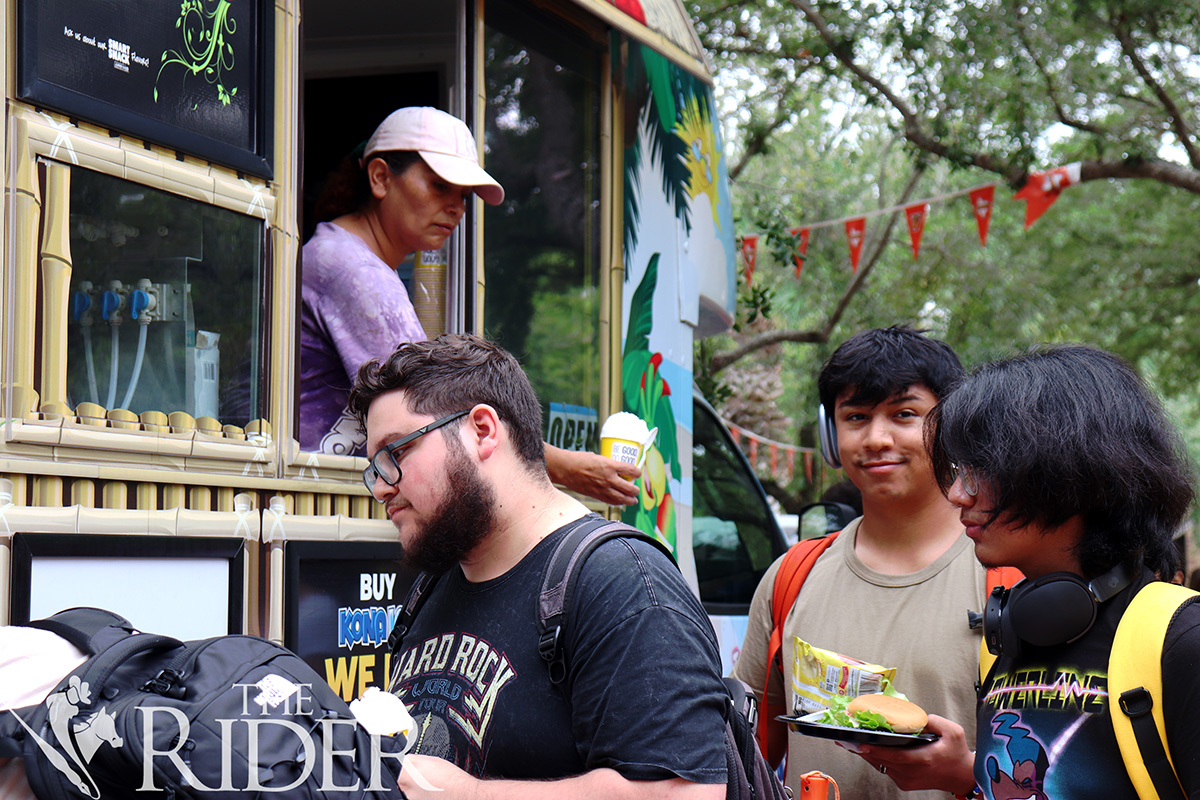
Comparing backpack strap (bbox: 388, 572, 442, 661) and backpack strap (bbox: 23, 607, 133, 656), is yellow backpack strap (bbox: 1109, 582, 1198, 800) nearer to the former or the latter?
backpack strap (bbox: 388, 572, 442, 661)

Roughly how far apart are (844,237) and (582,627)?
57.8ft

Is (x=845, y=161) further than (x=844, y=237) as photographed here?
Yes

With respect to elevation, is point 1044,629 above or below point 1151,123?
below

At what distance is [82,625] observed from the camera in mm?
1665

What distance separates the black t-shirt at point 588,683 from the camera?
182 cm

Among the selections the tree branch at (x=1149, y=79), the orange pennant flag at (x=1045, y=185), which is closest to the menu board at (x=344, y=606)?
the orange pennant flag at (x=1045, y=185)

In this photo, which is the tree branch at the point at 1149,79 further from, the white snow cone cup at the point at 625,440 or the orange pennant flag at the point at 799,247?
the white snow cone cup at the point at 625,440

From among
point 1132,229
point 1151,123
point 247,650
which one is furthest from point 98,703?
point 1132,229

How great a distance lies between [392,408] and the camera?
220 centimetres

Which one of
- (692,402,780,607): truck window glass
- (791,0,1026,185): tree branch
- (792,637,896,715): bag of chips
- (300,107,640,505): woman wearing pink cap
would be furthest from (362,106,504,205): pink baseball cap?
(791,0,1026,185): tree branch

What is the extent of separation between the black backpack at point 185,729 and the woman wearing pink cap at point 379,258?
1.66 metres

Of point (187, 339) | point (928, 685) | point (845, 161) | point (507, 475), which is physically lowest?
point (928, 685)

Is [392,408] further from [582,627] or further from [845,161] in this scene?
[845,161]

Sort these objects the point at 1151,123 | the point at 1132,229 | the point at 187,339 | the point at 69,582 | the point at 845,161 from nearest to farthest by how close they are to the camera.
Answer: the point at 69,582 → the point at 187,339 → the point at 1151,123 → the point at 1132,229 → the point at 845,161
